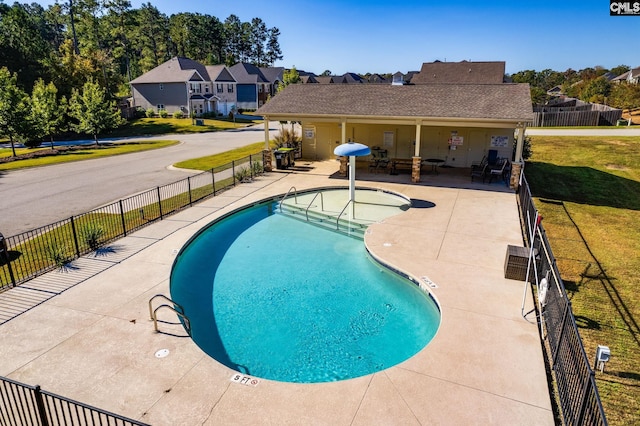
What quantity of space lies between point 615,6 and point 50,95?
43.5m

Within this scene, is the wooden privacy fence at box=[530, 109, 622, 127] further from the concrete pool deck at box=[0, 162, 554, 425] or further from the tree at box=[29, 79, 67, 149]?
the tree at box=[29, 79, 67, 149]

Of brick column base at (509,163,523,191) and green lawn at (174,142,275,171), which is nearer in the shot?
brick column base at (509,163,523,191)

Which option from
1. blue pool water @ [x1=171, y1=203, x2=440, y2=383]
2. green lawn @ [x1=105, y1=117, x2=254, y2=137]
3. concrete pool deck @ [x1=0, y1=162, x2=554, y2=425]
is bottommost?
blue pool water @ [x1=171, y1=203, x2=440, y2=383]

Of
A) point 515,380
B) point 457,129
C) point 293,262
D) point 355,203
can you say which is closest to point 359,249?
point 293,262

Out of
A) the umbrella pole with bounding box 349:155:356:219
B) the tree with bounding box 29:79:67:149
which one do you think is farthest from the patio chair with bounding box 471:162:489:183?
the tree with bounding box 29:79:67:149

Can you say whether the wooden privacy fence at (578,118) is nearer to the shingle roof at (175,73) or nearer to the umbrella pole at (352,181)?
the umbrella pole at (352,181)

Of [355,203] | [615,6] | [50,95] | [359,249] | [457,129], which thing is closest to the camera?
[359,249]

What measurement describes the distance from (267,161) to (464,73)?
28.1m

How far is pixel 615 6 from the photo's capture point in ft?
54.1

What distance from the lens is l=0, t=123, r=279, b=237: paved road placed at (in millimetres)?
16906

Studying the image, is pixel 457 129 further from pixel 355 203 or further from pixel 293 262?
pixel 293 262

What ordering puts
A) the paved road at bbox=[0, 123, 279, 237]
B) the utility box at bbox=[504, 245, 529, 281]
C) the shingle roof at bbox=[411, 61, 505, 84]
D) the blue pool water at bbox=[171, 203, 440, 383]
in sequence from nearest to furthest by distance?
the blue pool water at bbox=[171, 203, 440, 383] < the utility box at bbox=[504, 245, 529, 281] < the paved road at bbox=[0, 123, 279, 237] < the shingle roof at bbox=[411, 61, 505, 84]

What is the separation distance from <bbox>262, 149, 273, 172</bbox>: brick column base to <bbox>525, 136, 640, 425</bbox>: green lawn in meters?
14.4

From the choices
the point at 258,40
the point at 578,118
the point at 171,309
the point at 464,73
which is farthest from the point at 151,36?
the point at 171,309
